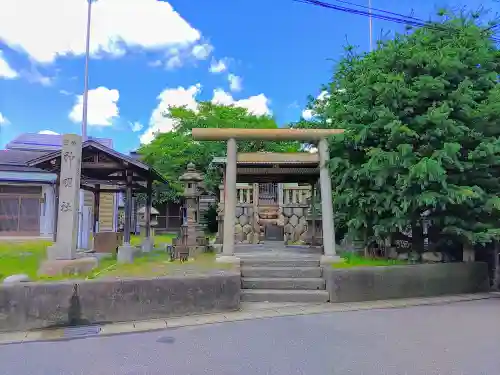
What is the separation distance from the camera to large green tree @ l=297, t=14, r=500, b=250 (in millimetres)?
7828

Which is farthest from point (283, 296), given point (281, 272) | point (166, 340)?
point (166, 340)

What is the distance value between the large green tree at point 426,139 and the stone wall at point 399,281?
33.7 inches

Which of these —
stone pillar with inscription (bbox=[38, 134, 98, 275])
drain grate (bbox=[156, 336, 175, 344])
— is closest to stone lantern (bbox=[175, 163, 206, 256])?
stone pillar with inscription (bbox=[38, 134, 98, 275])

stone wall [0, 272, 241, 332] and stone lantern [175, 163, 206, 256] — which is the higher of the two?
stone lantern [175, 163, 206, 256]

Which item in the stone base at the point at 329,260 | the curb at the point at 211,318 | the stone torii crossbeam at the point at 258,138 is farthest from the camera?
the stone torii crossbeam at the point at 258,138

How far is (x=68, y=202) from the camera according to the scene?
7426 millimetres

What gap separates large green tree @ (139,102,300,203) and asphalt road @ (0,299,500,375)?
13245mm

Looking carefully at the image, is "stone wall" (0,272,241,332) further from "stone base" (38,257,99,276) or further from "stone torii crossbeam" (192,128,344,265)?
"stone torii crossbeam" (192,128,344,265)

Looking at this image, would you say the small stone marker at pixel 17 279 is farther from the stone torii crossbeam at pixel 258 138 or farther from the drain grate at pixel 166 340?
the stone torii crossbeam at pixel 258 138

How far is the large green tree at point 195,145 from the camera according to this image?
19.3 m

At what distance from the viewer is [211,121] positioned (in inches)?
812

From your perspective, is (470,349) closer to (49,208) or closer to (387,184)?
(387,184)

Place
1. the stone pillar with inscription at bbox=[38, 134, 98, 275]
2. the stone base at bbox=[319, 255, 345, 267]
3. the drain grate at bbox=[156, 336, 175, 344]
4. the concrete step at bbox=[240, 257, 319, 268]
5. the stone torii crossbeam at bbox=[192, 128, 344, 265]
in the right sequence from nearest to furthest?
the drain grate at bbox=[156, 336, 175, 344] < the stone pillar with inscription at bbox=[38, 134, 98, 275] < the stone base at bbox=[319, 255, 345, 267] < the concrete step at bbox=[240, 257, 319, 268] < the stone torii crossbeam at bbox=[192, 128, 344, 265]

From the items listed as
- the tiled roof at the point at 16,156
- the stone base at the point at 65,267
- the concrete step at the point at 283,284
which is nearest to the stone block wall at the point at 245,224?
the concrete step at the point at 283,284
